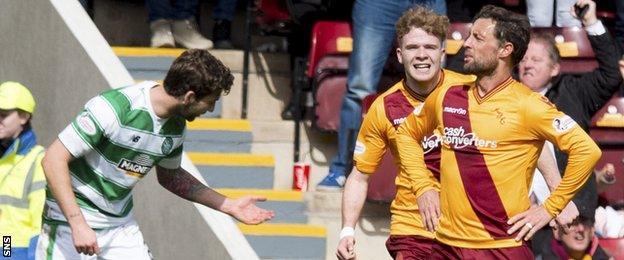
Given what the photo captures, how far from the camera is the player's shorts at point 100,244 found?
8.09 meters

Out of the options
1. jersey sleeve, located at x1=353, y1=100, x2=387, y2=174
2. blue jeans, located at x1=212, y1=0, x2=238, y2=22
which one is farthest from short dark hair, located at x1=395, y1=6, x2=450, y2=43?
blue jeans, located at x1=212, y1=0, x2=238, y2=22

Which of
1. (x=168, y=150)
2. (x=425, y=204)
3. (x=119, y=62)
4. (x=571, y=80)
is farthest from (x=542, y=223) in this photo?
(x=119, y=62)

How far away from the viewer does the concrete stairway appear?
10.6m

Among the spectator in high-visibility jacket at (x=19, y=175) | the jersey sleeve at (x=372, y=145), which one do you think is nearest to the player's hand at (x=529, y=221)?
the jersey sleeve at (x=372, y=145)

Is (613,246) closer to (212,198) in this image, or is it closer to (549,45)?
(549,45)

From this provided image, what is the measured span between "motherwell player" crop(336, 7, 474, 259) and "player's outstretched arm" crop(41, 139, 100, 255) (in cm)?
129

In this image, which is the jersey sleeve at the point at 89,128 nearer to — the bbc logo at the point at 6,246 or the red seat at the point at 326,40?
the bbc logo at the point at 6,246

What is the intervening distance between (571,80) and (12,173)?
3.24 m

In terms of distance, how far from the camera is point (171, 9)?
39.8ft

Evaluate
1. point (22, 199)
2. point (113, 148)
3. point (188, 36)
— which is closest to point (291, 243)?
point (22, 199)

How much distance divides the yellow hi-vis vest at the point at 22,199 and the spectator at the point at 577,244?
9.46 ft

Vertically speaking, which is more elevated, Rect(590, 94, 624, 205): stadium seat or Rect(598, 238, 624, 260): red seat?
Rect(590, 94, 624, 205): stadium seat

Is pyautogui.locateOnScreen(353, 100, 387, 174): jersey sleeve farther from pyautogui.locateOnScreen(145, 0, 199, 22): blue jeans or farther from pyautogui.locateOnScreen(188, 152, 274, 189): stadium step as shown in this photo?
pyautogui.locateOnScreen(145, 0, 199, 22): blue jeans

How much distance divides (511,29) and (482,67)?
0.21m
